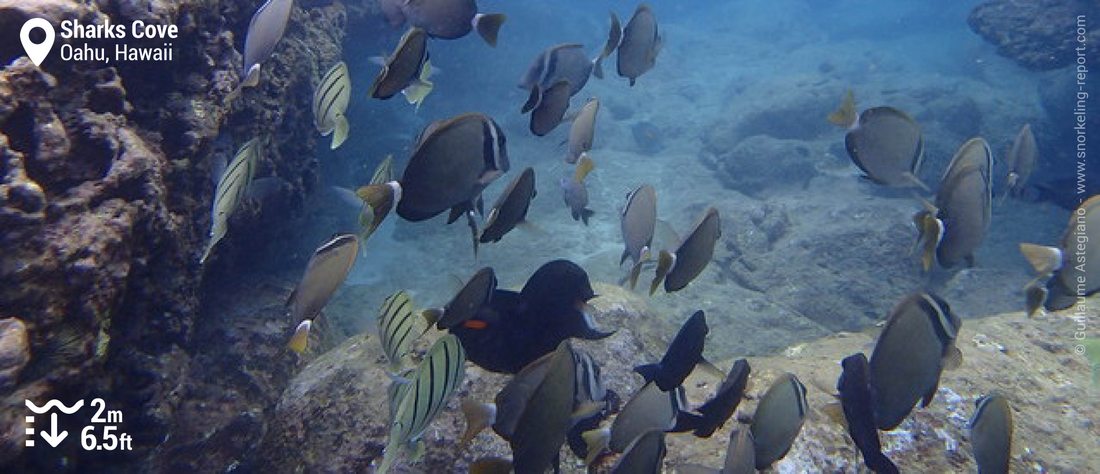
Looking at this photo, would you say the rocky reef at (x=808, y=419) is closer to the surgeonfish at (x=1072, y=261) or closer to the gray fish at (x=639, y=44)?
the surgeonfish at (x=1072, y=261)

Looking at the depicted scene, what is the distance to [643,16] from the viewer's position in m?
4.46

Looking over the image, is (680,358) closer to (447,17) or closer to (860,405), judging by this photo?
(860,405)

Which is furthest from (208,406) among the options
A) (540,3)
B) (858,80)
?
(540,3)

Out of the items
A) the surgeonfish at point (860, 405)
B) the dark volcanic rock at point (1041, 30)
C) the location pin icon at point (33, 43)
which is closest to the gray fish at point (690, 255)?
the surgeonfish at point (860, 405)

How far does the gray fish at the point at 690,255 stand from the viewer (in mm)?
3004

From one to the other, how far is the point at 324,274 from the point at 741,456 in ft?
6.66

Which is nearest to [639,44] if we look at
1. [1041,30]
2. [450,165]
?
[450,165]

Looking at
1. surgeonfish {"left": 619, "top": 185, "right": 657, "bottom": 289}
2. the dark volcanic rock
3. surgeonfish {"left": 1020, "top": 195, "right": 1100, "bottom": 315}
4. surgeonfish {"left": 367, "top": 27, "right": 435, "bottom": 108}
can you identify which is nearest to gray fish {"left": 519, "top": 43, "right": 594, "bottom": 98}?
surgeonfish {"left": 619, "top": 185, "right": 657, "bottom": 289}

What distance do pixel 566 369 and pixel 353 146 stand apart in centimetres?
1392

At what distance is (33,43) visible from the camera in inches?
135

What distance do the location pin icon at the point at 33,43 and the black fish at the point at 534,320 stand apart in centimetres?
317

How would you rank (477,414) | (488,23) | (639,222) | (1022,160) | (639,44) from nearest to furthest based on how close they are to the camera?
(477,414), (488,23), (639,222), (639,44), (1022,160)

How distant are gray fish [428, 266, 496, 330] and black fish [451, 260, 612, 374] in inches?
3.6

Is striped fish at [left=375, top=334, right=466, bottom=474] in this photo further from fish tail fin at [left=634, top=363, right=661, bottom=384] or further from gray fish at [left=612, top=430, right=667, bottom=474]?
fish tail fin at [left=634, top=363, right=661, bottom=384]
